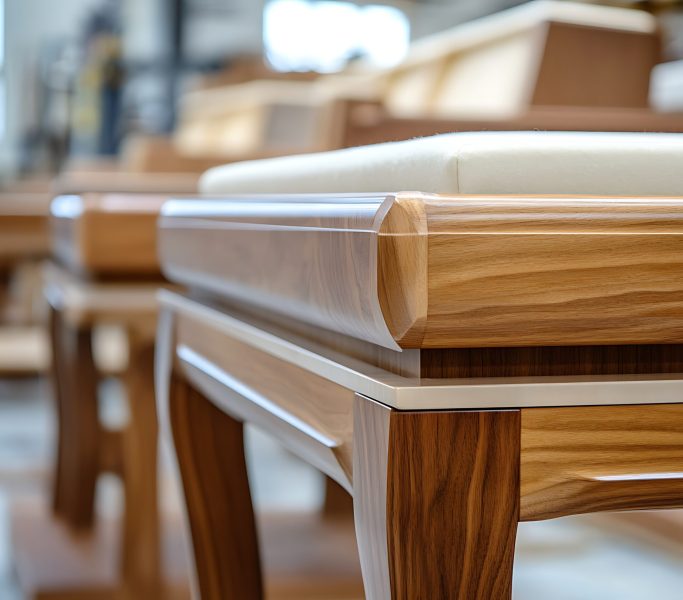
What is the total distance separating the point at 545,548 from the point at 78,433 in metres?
0.73

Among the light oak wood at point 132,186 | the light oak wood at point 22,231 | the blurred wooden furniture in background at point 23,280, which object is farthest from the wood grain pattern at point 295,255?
the light oak wood at point 22,231

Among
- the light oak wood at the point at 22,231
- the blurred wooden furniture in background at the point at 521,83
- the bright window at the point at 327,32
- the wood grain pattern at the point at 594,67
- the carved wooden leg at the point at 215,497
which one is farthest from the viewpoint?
the bright window at the point at 327,32

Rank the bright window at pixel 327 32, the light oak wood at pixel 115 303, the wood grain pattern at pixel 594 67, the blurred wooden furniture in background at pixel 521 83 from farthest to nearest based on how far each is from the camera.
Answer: the bright window at pixel 327 32 < the wood grain pattern at pixel 594 67 < the blurred wooden furniture in background at pixel 521 83 < the light oak wood at pixel 115 303

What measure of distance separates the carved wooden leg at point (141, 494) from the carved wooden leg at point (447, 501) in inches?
38.1

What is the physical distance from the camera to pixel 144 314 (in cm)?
139

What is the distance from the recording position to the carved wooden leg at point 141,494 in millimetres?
1419

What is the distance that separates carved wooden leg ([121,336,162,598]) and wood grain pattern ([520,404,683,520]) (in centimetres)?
98

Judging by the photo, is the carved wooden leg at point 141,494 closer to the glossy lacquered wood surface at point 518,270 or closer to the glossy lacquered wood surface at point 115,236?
the glossy lacquered wood surface at point 115,236

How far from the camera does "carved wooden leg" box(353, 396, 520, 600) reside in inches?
17.9

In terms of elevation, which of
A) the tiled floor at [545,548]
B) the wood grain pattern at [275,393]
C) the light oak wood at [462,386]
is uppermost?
the light oak wood at [462,386]

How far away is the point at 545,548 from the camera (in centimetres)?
185

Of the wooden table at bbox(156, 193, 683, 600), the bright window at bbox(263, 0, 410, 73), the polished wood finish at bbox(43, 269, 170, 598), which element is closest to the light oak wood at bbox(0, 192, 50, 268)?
the polished wood finish at bbox(43, 269, 170, 598)

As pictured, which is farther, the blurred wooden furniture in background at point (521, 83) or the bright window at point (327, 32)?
the bright window at point (327, 32)

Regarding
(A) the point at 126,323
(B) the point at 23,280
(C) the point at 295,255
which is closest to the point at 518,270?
(C) the point at 295,255
